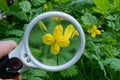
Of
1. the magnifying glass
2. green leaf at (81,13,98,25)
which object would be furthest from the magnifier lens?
green leaf at (81,13,98,25)

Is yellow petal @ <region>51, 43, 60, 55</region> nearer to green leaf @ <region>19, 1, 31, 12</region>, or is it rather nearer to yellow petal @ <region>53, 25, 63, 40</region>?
yellow petal @ <region>53, 25, 63, 40</region>

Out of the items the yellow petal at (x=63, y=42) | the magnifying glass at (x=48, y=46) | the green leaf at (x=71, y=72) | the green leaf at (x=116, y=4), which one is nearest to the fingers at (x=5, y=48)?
the magnifying glass at (x=48, y=46)

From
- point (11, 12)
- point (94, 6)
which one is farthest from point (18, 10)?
point (94, 6)

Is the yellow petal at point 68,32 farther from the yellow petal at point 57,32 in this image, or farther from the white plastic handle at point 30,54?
the white plastic handle at point 30,54

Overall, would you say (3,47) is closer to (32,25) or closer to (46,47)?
(32,25)

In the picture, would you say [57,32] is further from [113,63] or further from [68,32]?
[113,63]
